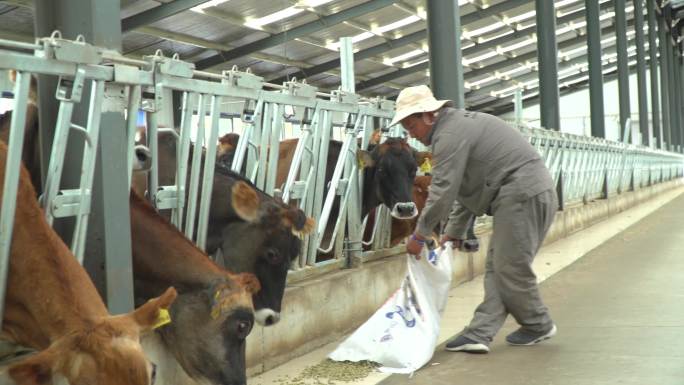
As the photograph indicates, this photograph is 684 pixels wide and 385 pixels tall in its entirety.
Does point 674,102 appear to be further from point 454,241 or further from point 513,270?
point 513,270

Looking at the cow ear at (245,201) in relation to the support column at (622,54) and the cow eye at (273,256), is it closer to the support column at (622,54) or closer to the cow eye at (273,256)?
the cow eye at (273,256)

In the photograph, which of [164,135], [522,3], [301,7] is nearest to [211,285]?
[164,135]

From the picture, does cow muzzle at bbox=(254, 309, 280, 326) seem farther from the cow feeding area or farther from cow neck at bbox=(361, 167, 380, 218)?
cow neck at bbox=(361, 167, 380, 218)

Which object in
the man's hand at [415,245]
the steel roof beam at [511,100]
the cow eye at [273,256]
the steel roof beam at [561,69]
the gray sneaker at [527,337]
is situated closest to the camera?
the cow eye at [273,256]

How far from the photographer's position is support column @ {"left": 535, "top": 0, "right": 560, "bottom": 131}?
16734mm

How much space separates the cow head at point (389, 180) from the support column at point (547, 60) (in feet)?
28.7

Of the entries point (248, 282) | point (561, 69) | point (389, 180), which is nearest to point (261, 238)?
point (248, 282)

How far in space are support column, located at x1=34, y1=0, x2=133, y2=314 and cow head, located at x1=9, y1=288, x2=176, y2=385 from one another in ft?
3.84

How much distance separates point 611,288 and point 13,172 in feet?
21.3

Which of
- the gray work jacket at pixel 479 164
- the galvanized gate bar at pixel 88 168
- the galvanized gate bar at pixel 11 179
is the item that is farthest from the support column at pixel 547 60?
the galvanized gate bar at pixel 11 179

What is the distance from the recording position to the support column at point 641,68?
103 feet

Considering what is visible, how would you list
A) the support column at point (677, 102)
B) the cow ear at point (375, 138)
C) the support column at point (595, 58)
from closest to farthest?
the cow ear at point (375, 138)
the support column at point (595, 58)
the support column at point (677, 102)

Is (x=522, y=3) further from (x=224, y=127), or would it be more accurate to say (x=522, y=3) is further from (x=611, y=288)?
(x=611, y=288)

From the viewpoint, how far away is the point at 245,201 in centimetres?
567
